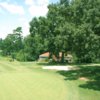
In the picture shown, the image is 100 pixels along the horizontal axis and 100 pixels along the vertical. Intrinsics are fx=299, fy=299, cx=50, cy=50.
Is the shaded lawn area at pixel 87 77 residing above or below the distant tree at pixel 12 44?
below

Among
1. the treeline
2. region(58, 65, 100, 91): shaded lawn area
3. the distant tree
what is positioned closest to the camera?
the treeline

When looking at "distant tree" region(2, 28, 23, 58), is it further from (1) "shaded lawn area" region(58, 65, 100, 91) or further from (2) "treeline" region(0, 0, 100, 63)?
(1) "shaded lawn area" region(58, 65, 100, 91)

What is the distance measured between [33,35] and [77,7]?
5248 centimetres

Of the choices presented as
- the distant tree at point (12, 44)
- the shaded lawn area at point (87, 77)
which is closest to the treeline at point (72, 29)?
the shaded lawn area at point (87, 77)

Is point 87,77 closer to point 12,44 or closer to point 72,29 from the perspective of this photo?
point 72,29

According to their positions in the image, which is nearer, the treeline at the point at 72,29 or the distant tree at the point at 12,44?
the treeline at the point at 72,29

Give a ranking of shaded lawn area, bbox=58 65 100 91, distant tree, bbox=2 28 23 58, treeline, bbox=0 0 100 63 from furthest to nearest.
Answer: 1. distant tree, bbox=2 28 23 58
2. shaded lawn area, bbox=58 65 100 91
3. treeline, bbox=0 0 100 63

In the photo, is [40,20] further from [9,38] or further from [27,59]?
[9,38]

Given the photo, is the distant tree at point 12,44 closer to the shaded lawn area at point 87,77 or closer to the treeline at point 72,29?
the treeline at point 72,29

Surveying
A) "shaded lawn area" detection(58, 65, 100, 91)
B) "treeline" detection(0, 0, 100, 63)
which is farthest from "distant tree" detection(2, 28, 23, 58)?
"shaded lawn area" detection(58, 65, 100, 91)

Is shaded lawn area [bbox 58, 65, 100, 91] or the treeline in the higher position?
the treeline

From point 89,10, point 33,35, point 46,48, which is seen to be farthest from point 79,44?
point 33,35

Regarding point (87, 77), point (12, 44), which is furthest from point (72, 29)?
point (12, 44)

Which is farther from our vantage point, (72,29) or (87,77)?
(87,77)
